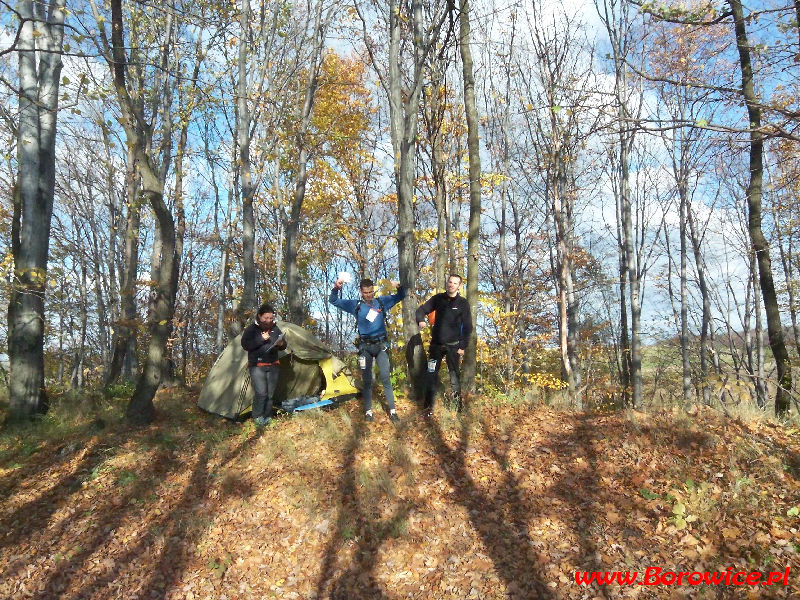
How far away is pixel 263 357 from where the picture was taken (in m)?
6.86

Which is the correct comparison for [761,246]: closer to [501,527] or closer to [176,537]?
[501,527]

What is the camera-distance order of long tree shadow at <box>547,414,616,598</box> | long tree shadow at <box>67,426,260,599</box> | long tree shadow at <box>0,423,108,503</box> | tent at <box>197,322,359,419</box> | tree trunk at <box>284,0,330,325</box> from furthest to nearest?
tree trunk at <box>284,0,330,325</box> < tent at <box>197,322,359,419</box> < long tree shadow at <box>0,423,108,503</box> < long tree shadow at <box>67,426,260,599</box> < long tree shadow at <box>547,414,616,598</box>

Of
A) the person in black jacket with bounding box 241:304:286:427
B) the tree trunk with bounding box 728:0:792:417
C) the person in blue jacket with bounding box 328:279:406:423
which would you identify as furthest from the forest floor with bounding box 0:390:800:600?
the tree trunk with bounding box 728:0:792:417

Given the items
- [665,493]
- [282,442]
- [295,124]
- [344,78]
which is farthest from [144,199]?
[344,78]

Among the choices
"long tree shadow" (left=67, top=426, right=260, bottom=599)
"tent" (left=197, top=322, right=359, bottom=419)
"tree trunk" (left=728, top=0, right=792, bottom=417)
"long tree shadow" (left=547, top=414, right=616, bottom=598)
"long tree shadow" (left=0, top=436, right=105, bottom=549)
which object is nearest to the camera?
"long tree shadow" (left=547, top=414, right=616, bottom=598)

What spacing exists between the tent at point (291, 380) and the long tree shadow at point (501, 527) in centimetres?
Answer: 247

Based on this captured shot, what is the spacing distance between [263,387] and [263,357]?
0.46 m

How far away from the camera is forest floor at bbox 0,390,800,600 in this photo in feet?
12.7

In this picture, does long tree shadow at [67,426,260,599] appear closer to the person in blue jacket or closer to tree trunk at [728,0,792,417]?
the person in blue jacket

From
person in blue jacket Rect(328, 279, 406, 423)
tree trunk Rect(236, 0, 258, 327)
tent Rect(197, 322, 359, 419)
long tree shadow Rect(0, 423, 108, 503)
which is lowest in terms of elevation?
long tree shadow Rect(0, 423, 108, 503)

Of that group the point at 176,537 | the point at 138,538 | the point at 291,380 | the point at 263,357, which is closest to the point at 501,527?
the point at 176,537

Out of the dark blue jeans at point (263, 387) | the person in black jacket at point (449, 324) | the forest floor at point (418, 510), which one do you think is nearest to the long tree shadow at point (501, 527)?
the forest floor at point (418, 510)

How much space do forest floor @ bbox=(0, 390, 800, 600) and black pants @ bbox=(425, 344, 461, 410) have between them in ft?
1.37

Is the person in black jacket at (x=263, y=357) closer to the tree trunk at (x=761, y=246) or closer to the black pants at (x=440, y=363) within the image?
the black pants at (x=440, y=363)
